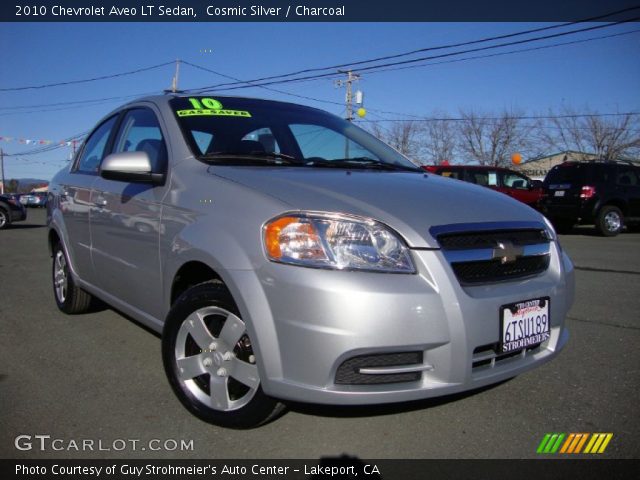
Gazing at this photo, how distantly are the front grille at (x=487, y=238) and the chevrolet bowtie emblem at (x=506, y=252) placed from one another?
24mm

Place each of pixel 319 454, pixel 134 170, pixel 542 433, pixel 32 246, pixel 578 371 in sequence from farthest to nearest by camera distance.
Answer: pixel 32 246 < pixel 578 371 < pixel 134 170 < pixel 542 433 < pixel 319 454

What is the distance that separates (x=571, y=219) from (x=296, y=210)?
12.3m

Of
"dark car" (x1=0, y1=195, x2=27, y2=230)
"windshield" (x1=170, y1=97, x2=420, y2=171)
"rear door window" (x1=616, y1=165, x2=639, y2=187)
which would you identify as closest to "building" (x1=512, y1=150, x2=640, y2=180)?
"rear door window" (x1=616, y1=165, x2=639, y2=187)

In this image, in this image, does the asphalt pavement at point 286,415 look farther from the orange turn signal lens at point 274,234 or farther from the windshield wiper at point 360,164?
the windshield wiper at point 360,164

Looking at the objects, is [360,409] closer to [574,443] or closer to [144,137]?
[574,443]

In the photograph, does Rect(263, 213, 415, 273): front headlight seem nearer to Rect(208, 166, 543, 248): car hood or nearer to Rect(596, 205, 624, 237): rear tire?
Rect(208, 166, 543, 248): car hood

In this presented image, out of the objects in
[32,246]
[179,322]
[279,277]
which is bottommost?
[32,246]

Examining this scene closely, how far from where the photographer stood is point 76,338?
3820 mm

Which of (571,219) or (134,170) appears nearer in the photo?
(134,170)

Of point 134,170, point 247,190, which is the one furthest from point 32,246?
point 247,190

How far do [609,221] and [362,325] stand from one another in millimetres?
12574

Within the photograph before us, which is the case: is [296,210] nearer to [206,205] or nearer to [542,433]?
[206,205]

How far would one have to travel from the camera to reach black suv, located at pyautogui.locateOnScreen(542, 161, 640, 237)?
12.4 meters

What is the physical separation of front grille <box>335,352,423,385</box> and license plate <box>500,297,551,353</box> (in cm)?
41
